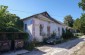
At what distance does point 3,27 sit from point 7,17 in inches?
184

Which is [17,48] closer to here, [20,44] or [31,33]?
[20,44]

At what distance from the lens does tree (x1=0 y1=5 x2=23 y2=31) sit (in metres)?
17.6

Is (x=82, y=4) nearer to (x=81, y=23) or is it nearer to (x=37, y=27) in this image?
(x=81, y=23)

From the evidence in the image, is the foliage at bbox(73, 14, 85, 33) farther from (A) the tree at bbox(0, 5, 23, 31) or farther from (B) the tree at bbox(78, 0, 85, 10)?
(A) the tree at bbox(0, 5, 23, 31)

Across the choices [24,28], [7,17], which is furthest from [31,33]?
[7,17]

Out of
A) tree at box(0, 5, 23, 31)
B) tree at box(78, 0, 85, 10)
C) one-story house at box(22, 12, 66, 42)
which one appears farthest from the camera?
one-story house at box(22, 12, 66, 42)

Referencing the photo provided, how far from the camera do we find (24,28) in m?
25.0

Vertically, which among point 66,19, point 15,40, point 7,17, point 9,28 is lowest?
point 15,40

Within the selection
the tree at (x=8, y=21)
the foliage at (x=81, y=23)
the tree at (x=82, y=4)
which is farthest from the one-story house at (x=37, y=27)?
the tree at (x=82, y=4)

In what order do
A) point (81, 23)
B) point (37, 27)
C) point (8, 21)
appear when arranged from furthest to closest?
point (37, 27)
point (81, 23)
point (8, 21)

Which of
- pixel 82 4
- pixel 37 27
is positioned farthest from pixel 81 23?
pixel 37 27

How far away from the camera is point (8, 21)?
21.2 m

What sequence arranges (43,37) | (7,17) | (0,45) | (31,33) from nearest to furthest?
(0,45) < (7,17) < (31,33) < (43,37)

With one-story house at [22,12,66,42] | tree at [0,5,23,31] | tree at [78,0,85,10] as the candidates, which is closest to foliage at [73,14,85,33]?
tree at [78,0,85,10]
